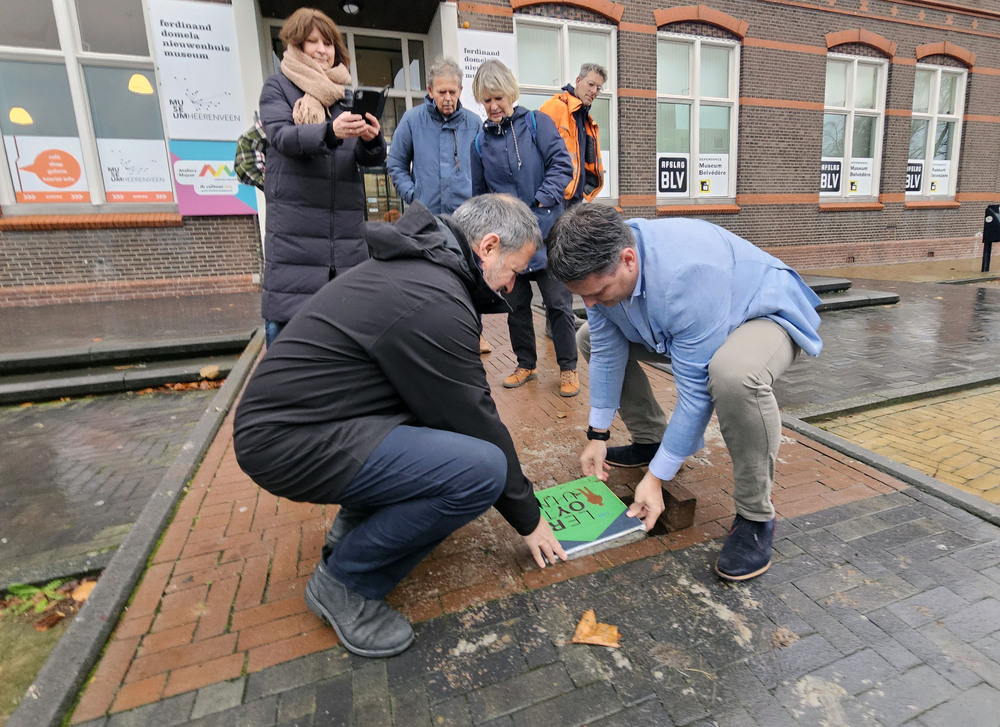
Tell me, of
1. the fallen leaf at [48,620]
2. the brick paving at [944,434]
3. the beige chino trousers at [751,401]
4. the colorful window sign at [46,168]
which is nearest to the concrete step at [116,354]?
the fallen leaf at [48,620]

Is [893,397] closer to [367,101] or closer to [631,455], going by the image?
[631,455]

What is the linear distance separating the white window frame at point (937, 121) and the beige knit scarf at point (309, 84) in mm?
14707

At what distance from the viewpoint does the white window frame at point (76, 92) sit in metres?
7.42

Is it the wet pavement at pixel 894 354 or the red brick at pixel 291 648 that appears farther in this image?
the wet pavement at pixel 894 354

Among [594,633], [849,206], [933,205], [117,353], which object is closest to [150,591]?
[594,633]

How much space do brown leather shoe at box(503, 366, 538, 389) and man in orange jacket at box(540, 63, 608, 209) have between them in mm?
1359

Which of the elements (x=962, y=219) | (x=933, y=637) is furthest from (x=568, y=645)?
(x=962, y=219)

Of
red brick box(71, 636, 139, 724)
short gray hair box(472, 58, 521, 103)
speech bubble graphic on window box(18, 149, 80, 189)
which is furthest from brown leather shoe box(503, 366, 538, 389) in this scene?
speech bubble graphic on window box(18, 149, 80, 189)

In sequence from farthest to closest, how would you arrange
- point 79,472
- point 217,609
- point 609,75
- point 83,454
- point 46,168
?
point 609,75, point 46,168, point 83,454, point 79,472, point 217,609

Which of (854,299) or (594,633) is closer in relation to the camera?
(594,633)

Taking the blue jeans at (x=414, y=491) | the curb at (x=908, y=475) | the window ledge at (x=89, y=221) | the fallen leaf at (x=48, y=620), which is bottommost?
the fallen leaf at (x=48, y=620)

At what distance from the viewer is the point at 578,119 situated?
14.7 feet

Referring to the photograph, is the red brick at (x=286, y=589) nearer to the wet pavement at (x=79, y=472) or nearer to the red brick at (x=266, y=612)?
the red brick at (x=266, y=612)

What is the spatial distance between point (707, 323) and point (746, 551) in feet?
2.69
